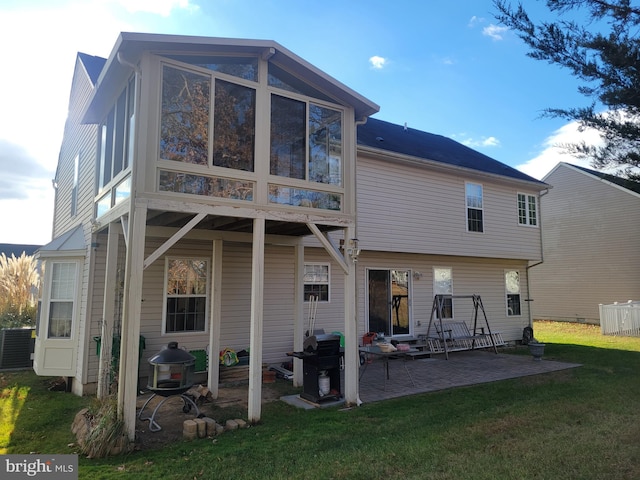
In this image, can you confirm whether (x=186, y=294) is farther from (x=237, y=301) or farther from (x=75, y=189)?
(x=75, y=189)

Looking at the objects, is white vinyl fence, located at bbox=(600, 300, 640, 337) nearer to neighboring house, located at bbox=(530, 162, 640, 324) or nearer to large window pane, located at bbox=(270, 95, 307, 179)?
neighboring house, located at bbox=(530, 162, 640, 324)

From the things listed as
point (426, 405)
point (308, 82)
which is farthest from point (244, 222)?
point (426, 405)

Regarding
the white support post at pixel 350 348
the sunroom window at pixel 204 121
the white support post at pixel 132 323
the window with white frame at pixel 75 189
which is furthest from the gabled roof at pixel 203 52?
the white support post at pixel 350 348

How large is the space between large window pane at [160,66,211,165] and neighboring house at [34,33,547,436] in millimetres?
18

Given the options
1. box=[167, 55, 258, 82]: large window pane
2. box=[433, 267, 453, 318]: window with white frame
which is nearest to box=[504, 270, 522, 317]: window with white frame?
box=[433, 267, 453, 318]: window with white frame

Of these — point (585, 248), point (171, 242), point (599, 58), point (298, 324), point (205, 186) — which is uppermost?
point (599, 58)

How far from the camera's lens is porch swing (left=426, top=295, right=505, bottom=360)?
10906 millimetres

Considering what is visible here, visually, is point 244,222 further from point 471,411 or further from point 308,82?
point 471,411

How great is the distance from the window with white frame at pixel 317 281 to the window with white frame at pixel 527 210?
753 centimetres

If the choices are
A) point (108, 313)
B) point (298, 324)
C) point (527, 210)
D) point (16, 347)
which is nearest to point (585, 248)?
point (527, 210)

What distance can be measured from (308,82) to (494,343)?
29.9 feet

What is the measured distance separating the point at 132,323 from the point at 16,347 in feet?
20.9

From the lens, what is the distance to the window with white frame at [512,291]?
13.9 m

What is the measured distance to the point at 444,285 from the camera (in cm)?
1253
